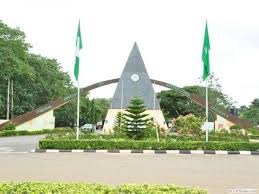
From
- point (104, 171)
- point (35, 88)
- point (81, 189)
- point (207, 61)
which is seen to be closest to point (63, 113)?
point (35, 88)

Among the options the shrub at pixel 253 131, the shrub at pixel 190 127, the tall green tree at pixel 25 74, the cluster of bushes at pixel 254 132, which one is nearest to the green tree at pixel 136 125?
the shrub at pixel 190 127

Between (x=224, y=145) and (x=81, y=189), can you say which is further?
(x=224, y=145)

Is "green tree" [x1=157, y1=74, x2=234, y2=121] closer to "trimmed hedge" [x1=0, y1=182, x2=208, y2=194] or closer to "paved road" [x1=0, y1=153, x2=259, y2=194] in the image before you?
"paved road" [x1=0, y1=153, x2=259, y2=194]

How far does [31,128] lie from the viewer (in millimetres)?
35375

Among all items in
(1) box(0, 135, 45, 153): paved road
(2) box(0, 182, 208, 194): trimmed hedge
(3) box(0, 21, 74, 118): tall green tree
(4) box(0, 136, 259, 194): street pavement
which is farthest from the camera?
(3) box(0, 21, 74, 118): tall green tree

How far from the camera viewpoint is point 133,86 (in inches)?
1394

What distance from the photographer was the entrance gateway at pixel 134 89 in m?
35.1

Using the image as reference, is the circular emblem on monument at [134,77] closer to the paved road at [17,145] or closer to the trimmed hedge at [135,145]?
the paved road at [17,145]

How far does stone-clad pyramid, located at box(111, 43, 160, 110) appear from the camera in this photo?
116 ft

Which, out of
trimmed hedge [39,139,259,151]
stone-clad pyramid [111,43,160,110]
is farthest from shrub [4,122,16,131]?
trimmed hedge [39,139,259,151]

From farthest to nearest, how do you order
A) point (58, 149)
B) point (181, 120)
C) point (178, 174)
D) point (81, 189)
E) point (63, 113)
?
point (63, 113) → point (181, 120) → point (58, 149) → point (178, 174) → point (81, 189)

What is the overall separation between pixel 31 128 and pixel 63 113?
58.1 ft

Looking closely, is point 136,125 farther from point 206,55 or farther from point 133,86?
point 133,86

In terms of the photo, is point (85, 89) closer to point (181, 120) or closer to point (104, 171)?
point (181, 120)
